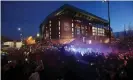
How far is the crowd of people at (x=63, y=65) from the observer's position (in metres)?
2.36

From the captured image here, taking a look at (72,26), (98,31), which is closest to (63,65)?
(72,26)

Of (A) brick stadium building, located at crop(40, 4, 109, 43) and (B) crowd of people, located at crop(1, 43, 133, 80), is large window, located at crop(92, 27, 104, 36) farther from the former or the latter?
Answer: (B) crowd of people, located at crop(1, 43, 133, 80)

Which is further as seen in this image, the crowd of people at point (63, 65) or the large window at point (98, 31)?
the large window at point (98, 31)

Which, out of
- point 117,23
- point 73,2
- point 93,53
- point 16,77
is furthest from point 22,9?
point 117,23

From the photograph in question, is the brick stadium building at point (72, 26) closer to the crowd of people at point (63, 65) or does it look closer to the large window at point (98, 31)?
the large window at point (98, 31)

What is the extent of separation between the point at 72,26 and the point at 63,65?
18.4 inches

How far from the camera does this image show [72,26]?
2453 millimetres

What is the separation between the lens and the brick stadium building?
2.41 metres

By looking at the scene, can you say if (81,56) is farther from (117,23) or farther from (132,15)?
(132,15)

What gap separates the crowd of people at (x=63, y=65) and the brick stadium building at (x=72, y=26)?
0.16 meters

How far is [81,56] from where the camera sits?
248 centimetres

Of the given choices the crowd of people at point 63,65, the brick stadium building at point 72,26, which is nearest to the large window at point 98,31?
the brick stadium building at point 72,26

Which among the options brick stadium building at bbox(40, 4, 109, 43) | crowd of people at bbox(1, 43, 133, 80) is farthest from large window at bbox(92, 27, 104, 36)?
crowd of people at bbox(1, 43, 133, 80)

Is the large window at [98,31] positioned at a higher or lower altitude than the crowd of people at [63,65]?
higher
